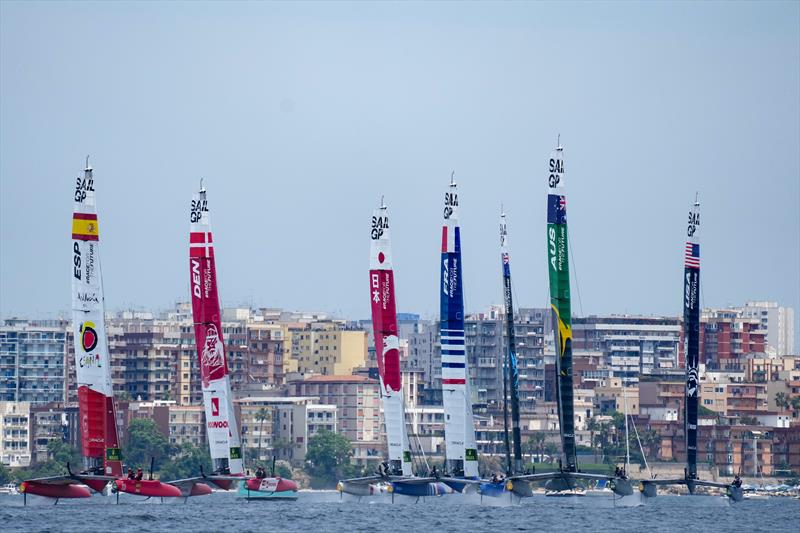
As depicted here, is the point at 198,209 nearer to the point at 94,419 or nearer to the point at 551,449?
the point at 94,419

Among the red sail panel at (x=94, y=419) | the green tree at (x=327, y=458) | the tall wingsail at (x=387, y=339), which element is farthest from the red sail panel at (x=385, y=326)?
the green tree at (x=327, y=458)

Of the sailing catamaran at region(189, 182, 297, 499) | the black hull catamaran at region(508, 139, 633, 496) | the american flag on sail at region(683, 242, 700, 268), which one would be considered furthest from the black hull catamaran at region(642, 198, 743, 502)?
the sailing catamaran at region(189, 182, 297, 499)

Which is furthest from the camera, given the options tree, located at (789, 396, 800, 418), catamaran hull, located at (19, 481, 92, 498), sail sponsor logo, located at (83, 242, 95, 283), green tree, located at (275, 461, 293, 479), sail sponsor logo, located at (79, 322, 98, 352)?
tree, located at (789, 396, 800, 418)

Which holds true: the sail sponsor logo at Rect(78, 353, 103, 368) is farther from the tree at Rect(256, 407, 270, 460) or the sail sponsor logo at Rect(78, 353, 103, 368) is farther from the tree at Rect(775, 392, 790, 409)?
the tree at Rect(775, 392, 790, 409)

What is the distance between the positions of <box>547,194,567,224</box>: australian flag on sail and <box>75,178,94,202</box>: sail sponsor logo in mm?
19315

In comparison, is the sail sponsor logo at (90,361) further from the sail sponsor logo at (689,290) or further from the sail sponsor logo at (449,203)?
the sail sponsor logo at (689,290)

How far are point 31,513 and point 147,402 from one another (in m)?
109

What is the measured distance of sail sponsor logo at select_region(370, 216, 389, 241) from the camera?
279ft

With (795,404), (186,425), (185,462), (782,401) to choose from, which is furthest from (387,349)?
(782,401)

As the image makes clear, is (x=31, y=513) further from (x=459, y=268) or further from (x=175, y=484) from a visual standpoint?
(x=459, y=268)

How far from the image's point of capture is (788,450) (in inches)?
7003

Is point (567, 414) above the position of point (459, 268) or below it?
below

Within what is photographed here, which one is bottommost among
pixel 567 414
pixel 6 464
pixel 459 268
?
pixel 6 464

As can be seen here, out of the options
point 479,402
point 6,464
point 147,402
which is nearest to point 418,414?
point 479,402
